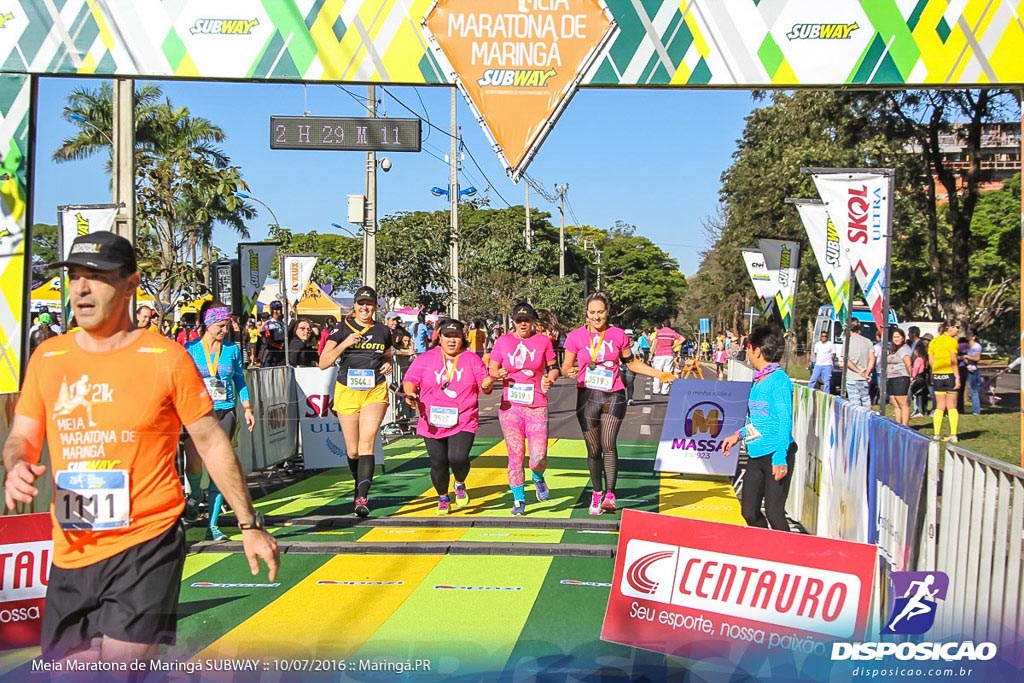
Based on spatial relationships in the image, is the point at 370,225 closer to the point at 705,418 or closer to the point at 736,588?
A: the point at 705,418

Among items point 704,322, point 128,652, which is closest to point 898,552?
point 128,652

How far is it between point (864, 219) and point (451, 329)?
373 centimetres

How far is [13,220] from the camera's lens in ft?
26.2

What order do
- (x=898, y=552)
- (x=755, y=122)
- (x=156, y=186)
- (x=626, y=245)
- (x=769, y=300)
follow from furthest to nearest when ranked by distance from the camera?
1. (x=626, y=245)
2. (x=755, y=122)
3. (x=769, y=300)
4. (x=156, y=186)
5. (x=898, y=552)

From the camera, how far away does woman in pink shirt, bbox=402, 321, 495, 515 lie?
9.56 m

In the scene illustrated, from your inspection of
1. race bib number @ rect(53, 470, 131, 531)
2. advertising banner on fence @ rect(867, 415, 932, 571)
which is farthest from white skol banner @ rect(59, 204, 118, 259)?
advertising banner on fence @ rect(867, 415, 932, 571)

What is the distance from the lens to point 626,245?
161ft

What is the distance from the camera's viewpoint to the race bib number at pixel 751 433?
24.6ft

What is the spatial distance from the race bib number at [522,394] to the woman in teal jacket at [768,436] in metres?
2.49

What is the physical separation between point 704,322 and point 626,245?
403 inches

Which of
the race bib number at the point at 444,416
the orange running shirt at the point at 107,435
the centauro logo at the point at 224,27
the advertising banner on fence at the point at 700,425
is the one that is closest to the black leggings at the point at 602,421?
the race bib number at the point at 444,416

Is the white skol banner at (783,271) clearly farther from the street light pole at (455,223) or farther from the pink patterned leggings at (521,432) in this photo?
the street light pole at (455,223)

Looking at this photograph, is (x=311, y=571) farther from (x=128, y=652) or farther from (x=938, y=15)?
(x=938, y=15)

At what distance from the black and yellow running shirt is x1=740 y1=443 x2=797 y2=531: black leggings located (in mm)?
3651
